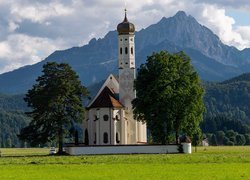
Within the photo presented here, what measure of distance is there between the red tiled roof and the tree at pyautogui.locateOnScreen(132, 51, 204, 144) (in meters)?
9.45

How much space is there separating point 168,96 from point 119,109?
680 inches

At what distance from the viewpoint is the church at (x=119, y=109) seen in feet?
353

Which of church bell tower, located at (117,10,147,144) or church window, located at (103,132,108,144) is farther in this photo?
church bell tower, located at (117,10,147,144)

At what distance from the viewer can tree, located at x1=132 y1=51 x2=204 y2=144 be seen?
93438 mm

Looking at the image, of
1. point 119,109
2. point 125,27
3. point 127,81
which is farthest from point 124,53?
point 119,109

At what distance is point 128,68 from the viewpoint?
11381 cm

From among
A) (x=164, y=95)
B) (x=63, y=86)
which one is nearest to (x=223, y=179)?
(x=164, y=95)

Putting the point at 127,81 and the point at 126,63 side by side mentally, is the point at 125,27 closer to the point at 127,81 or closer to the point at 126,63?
the point at 126,63

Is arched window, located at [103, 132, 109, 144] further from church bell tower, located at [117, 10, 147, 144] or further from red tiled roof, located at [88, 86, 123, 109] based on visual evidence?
red tiled roof, located at [88, 86, 123, 109]

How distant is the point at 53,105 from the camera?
100625 mm

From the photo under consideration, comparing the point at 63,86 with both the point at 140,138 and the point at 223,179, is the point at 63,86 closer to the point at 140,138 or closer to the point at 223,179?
the point at 140,138

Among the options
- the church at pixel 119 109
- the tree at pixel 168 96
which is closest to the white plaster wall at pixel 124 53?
the church at pixel 119 109

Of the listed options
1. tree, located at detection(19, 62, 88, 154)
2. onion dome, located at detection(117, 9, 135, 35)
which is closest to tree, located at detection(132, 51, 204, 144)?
tree, located at detection(19, 62, 88, 154)

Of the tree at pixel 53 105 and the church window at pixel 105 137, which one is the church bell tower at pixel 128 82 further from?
the tree at pixel 53 105
